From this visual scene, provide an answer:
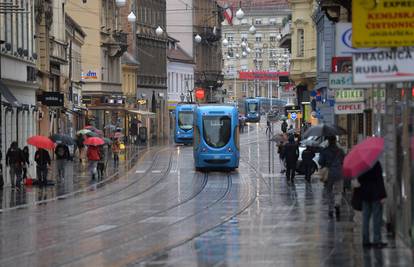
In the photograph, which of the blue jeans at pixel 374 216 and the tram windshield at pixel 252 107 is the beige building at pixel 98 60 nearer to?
the tram windshield at pixel 252 107

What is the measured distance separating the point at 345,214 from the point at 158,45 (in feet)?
333

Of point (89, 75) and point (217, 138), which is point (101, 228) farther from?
point (89, 75)

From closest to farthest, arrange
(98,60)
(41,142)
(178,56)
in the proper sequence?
(41,142), (98,60), (178,56)

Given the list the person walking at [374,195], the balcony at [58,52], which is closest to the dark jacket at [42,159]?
the balcony at [58,52]

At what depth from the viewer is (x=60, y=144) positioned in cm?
4650

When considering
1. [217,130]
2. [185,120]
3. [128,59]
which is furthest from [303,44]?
[128,59]

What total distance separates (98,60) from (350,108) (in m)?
67.6

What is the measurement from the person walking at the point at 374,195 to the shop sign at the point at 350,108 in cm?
1190

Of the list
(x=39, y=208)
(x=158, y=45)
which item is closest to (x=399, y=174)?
(x=39, y=208)

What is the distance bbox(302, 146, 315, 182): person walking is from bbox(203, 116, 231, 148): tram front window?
8.82m

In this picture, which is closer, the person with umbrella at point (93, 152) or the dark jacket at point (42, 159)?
the dark jacket at point (42, 159)

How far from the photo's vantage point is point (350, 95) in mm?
32594

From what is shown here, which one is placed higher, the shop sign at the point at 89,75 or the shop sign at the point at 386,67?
the shop sign at the point at 89,75

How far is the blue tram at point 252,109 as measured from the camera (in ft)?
542
